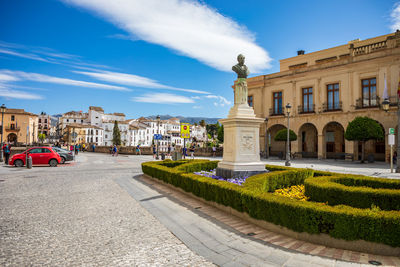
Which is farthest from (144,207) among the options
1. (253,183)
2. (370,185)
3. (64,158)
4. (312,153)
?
(312,153)

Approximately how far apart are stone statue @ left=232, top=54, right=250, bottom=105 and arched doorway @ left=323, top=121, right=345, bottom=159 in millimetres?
26412

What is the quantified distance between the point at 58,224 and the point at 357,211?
246 inches

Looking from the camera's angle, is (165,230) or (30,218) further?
(30,218)

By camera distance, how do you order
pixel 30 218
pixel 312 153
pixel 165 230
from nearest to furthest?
1. pixel 165 230
2. pixel 30 218
3. pixel 312 153

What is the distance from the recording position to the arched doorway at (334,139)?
32.2 meters

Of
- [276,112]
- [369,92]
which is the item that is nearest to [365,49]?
[369,92]

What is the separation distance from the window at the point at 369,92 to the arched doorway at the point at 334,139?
17.1ft

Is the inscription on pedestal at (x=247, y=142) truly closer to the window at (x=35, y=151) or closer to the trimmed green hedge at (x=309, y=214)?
the trimmed green hedge at (x=309, y=214)

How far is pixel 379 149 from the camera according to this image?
28.5 metres

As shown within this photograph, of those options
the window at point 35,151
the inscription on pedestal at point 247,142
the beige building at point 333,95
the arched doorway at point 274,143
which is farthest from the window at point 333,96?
the window at point 35,151

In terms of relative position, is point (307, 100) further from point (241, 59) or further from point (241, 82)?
point (241, 82)

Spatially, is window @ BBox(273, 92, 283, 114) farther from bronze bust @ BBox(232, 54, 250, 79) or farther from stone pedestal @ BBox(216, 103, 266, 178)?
stone pedestal @ BBox(216, 103, 266, 178)

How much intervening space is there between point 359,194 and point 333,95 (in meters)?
27.8

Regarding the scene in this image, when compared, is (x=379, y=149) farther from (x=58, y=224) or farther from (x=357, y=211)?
(x=58, y=224)
